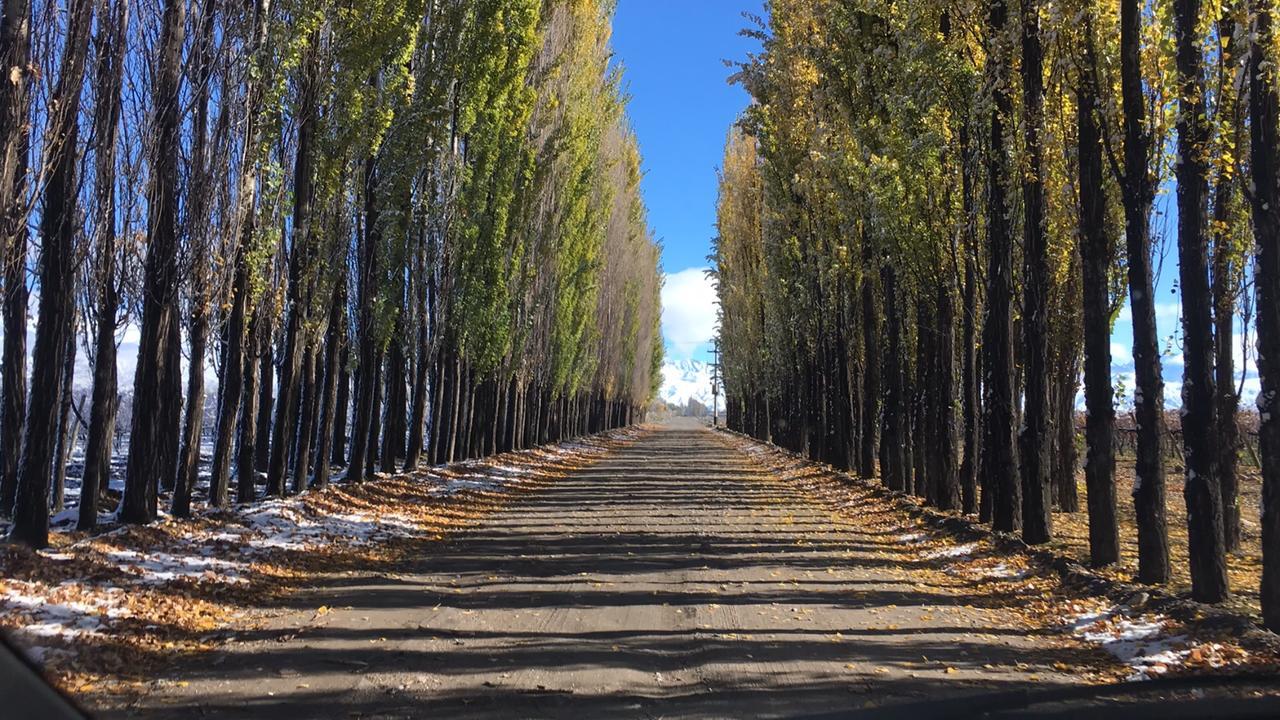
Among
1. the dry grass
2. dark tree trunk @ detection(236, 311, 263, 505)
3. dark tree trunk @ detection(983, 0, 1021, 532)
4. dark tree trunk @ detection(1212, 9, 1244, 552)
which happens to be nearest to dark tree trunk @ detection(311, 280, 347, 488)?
dark tree trunk @ detection(236, 311, 263, 505)

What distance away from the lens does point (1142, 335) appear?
25.3 ft

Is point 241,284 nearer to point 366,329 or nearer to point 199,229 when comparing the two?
point 199,229

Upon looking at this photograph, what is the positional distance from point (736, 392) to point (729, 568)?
54109mm

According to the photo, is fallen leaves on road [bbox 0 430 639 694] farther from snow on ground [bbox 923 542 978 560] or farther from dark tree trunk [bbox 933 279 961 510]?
dark tree trunk [bbox 933 279 961 510]

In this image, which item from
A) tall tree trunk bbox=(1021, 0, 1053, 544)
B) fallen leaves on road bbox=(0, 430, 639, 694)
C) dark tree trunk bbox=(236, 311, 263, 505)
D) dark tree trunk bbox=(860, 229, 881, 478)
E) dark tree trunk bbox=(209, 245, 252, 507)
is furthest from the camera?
dark tree trunk bbox=(860, 229, 881, 478)

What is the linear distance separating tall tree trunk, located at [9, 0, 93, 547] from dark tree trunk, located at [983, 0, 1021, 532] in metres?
10.0

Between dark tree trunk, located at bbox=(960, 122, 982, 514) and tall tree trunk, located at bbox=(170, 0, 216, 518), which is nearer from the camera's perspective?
tall tree trunk, located at bbox=(170, 0, 216, 518)

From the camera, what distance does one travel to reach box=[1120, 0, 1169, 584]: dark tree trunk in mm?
7512

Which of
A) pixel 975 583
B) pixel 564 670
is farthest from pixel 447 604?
pixel 975 583

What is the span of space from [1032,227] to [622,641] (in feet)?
24.1

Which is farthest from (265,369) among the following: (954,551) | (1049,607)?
(1049,607)

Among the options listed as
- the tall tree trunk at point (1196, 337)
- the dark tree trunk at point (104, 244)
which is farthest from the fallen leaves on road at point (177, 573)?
the tall tree trunk at point (1196, 337)

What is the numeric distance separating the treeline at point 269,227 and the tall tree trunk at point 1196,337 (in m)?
9.19

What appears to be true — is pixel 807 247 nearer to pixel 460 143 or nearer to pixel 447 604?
pixel 460 143
